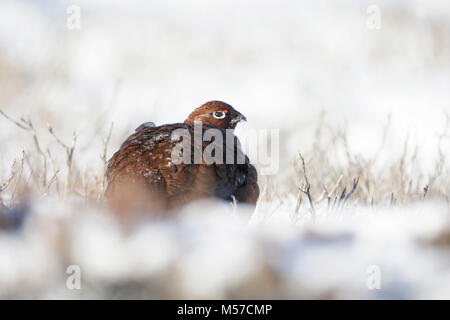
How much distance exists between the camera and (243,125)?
9664 millimetres

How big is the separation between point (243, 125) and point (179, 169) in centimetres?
728

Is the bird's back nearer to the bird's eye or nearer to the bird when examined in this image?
the bird

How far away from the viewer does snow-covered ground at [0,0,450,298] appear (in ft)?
3.70

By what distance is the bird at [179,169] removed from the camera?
2.39 meters

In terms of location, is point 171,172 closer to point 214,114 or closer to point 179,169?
point 179,169

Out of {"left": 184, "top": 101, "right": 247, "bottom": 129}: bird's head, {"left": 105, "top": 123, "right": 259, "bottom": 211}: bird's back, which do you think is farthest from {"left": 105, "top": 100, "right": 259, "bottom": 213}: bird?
{"left": 184, "top": 101, "right": 247, "bottom": 129}: bird's head

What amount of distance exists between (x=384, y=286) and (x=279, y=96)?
959 centimetres

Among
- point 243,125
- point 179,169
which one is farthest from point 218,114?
point 243,125

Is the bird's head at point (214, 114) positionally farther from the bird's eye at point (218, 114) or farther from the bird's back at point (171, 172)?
A: the bird's back at point (171, 172)

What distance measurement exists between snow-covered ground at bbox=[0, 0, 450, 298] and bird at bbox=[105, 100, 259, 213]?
125mm

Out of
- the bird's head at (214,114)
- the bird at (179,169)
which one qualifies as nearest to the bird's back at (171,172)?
the bird at (179,169)

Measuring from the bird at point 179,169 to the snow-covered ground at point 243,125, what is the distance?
4.9 inches

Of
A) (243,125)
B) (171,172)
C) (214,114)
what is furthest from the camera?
(243,125)
